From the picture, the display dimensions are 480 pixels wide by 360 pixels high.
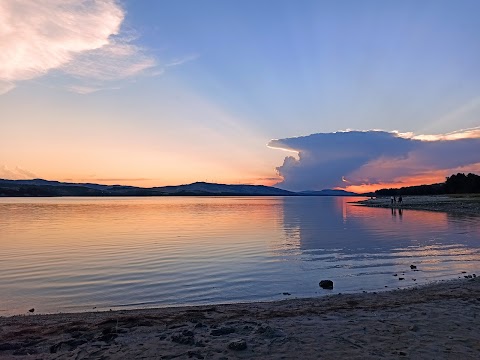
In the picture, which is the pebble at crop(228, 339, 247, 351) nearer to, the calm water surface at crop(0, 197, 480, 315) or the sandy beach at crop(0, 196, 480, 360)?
the sandy beach at crop(0, 196, 480, 360)

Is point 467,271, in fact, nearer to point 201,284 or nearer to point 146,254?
point 201,284

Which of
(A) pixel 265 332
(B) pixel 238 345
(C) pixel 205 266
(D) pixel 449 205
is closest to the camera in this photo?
(B) pixel 238 345

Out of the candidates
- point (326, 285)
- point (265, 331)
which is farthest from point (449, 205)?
point (265, 331)

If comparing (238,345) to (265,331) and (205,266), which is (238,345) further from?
(205,266)

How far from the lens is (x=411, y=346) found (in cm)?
860

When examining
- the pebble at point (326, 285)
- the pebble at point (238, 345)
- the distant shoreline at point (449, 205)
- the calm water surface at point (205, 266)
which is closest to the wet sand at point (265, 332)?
the pebble at point (238, 345)

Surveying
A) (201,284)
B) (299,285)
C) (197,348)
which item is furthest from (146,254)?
(197,348)

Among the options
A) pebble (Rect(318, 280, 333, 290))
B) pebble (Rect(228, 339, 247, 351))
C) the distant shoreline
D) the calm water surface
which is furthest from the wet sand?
the distant shoreline

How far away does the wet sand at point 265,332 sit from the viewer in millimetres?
8422

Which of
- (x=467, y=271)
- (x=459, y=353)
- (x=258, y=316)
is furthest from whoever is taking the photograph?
(x=467, y=271)

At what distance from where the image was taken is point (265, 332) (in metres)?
9.63

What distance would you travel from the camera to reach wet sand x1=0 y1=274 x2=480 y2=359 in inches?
332

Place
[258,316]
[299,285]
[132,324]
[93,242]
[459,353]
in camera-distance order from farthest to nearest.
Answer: [93,242] < [299,285] < [258,316] < [132,324] < [459,353]

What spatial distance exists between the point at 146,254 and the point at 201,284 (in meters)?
9.87
